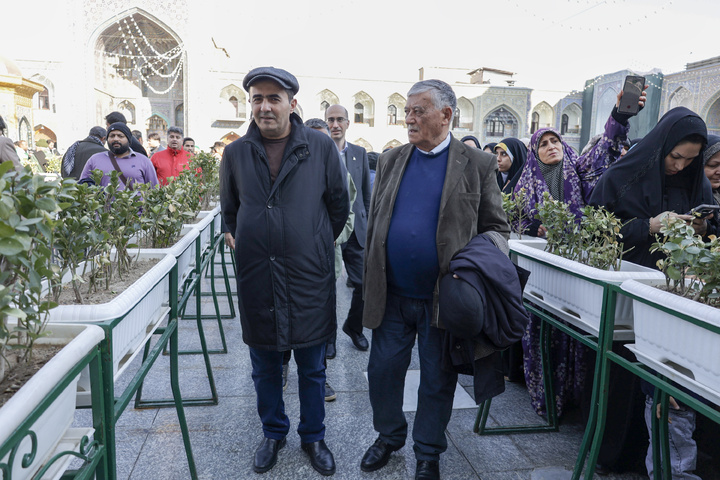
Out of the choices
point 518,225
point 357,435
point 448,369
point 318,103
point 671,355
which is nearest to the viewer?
point 671,355

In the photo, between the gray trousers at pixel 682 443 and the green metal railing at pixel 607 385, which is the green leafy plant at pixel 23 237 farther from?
the gray trousers at pixel 682 443

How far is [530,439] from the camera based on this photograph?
239cm

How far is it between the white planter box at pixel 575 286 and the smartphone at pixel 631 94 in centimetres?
96

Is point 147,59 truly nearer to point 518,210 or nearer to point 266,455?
A: point 518,210

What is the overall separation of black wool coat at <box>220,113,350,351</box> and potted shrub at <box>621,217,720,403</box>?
1169 mm

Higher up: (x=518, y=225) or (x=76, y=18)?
(x=76, y=18)

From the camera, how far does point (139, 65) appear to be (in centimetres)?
2364

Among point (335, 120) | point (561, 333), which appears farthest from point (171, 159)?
point (561, 333)

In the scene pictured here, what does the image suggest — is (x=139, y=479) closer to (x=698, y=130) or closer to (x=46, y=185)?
(x=46, y=185)

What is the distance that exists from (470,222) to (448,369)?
593 millimetres

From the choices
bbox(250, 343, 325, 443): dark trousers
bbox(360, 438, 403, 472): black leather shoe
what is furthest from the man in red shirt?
bbox(360, 438, 403, 472): black leather shoe

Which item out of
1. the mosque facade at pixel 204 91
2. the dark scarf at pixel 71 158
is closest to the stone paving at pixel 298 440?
the dark scarf at pixel 71 158

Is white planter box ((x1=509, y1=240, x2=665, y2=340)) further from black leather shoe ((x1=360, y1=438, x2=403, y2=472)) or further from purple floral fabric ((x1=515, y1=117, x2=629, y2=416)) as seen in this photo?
black leather shoe ((x1=360, y1=438, x2=403, y2=472))

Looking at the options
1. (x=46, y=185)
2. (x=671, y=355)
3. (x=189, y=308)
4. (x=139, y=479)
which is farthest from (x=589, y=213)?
(x=189, y=308)
